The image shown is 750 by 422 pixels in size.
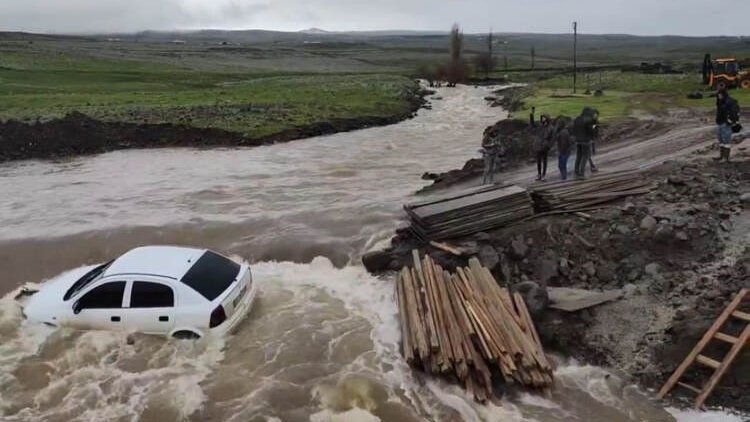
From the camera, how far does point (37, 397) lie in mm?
11016

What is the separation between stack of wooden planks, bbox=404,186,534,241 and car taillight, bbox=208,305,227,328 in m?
5.88

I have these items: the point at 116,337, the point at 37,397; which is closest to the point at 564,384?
the point at 116,337

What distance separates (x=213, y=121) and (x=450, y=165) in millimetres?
17520

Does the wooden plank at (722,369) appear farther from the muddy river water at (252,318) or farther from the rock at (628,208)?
the rock at (628,208)

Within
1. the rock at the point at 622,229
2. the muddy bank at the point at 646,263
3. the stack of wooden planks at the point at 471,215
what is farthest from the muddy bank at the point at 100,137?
the rock at the point at 622,229

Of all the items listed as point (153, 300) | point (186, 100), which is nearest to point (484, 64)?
point (186, 100)

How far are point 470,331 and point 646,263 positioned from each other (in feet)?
16.1

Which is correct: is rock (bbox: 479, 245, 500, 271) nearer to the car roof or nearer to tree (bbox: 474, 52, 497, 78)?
the car roof

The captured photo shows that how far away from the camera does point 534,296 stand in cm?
1274

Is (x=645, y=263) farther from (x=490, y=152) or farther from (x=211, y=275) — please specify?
(x=211, y=275)

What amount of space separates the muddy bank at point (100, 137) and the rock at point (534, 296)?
25.5m

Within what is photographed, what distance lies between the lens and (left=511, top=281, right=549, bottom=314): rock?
41.3 feet

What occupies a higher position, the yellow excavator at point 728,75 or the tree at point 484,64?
the tree at point 484,64

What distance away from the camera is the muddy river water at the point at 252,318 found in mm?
10602
